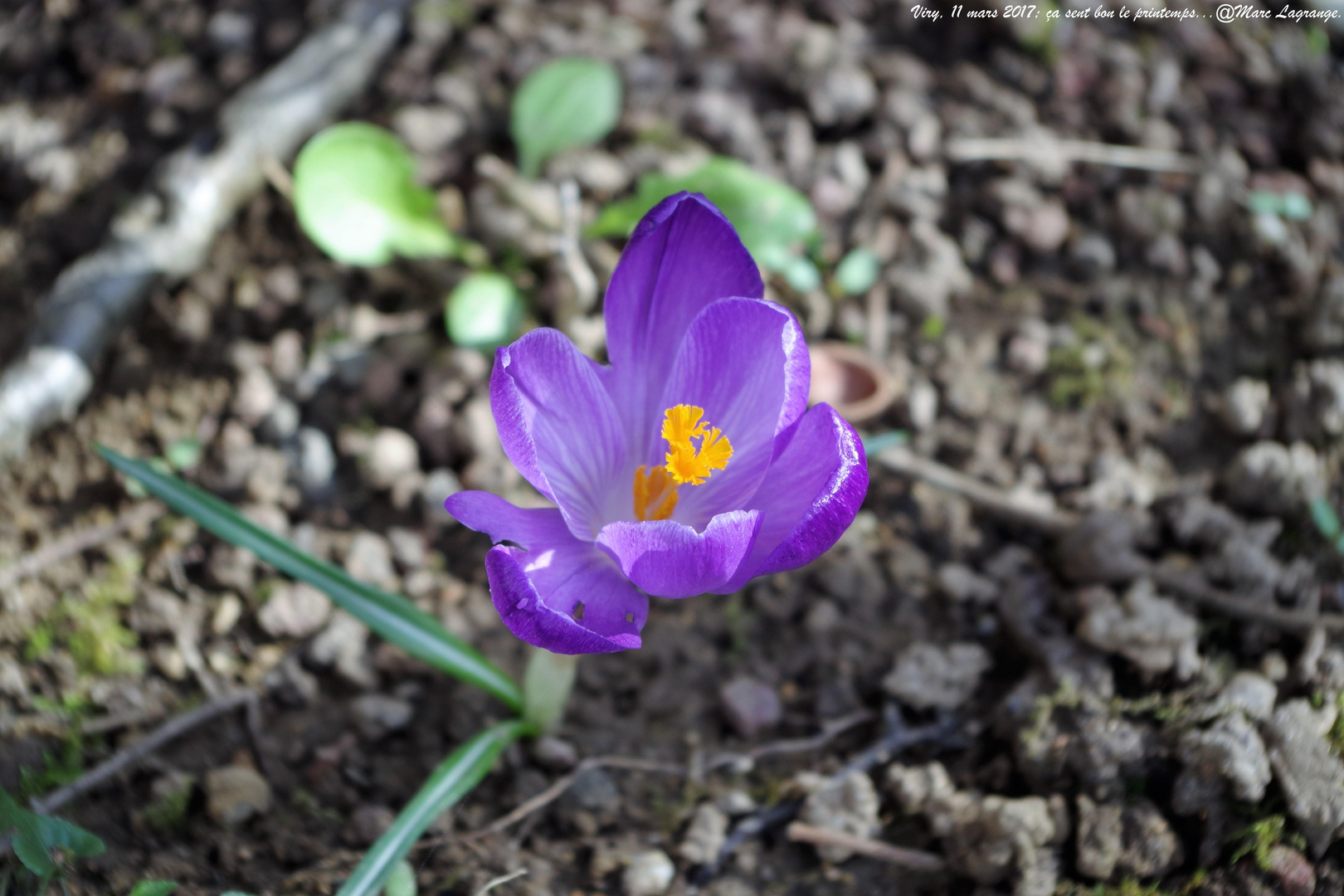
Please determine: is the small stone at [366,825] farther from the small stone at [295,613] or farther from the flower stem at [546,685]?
the small stone at [295,613]

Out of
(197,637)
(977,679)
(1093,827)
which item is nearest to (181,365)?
(197,637)

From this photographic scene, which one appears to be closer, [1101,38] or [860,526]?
[860,526]

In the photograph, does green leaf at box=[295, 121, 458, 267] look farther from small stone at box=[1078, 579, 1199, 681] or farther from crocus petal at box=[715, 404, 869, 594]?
small stone at box=[1078, 579, 1199, 681]

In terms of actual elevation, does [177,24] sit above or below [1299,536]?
above

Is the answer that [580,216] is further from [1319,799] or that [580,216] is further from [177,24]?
Answer: [1319,799]

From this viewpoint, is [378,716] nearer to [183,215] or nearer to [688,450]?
[688,450]

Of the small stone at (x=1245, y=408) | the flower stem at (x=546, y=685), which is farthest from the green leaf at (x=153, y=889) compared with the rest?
the small stone at (x=1245, y=408)
